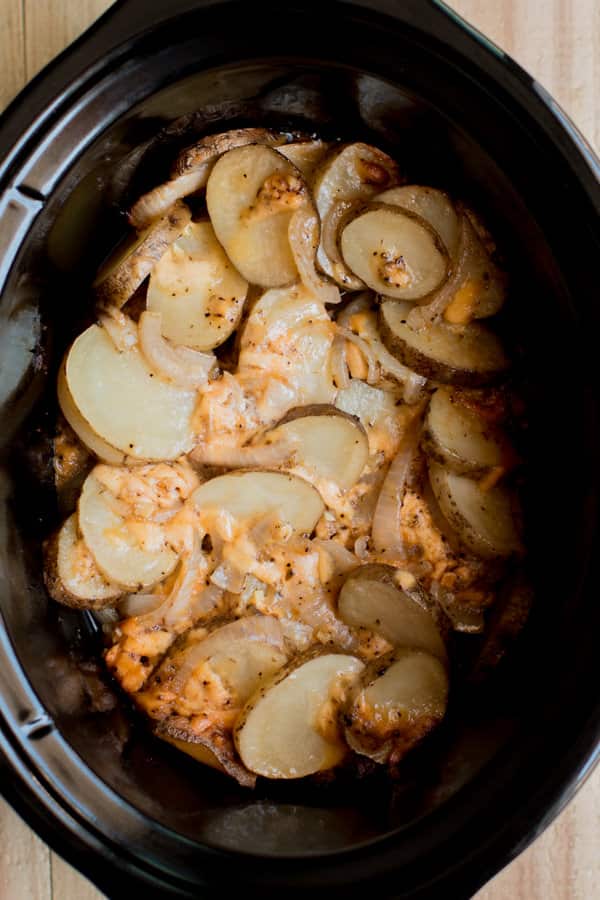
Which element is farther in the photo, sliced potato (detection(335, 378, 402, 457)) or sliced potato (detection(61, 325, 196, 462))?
sliced potato (detection(335, 378, 402, 457))

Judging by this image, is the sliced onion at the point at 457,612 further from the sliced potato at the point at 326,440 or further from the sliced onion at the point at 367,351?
the sliced onion at the point at 367,351

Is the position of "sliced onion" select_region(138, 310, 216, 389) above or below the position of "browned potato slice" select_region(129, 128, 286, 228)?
below

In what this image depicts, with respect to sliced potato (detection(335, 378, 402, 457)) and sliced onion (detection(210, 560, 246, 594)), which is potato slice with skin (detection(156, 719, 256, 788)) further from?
sliced potato (detection(335, 378, 402, 457))

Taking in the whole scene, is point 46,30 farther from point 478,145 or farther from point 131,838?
point 131,838

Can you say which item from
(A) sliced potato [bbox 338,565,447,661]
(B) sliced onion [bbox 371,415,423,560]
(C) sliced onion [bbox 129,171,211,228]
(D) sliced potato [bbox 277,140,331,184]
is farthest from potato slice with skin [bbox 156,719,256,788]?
(D) sliced potato [bbox 277,140,331,184]

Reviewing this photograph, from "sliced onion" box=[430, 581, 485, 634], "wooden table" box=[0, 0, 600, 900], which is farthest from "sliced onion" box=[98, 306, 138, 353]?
"wooden table" box=[0, 0, 600, 900]

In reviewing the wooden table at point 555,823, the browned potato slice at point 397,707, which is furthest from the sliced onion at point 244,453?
the wooden table at point 555,823
